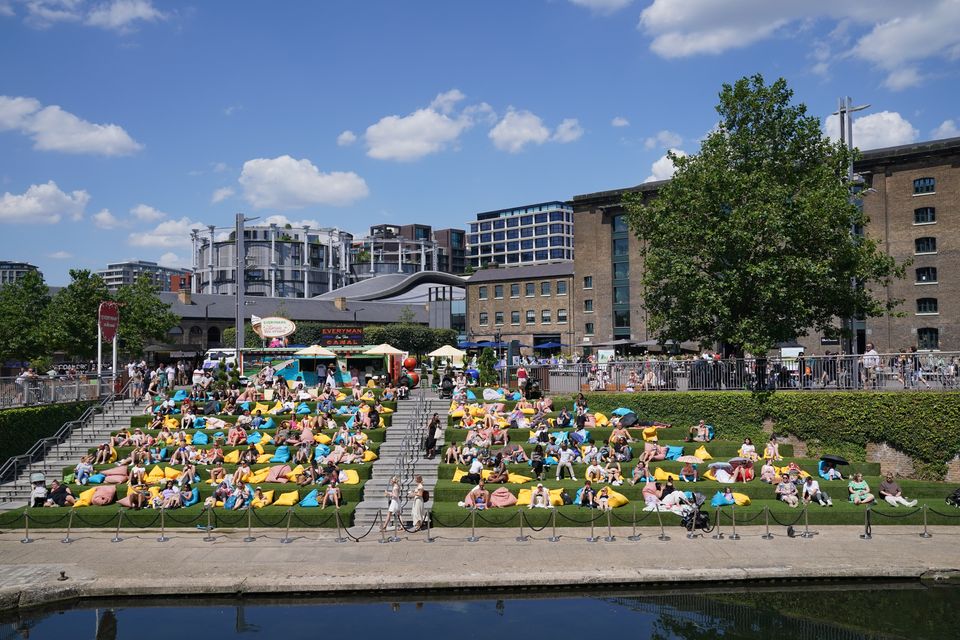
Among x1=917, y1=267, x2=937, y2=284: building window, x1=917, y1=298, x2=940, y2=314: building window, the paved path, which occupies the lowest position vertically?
the paved path

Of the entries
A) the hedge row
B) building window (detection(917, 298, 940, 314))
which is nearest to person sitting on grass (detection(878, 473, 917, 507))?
the hedge row

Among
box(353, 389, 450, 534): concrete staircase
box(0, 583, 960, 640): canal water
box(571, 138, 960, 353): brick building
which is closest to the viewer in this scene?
box(0, 583, 960, 640): canal water

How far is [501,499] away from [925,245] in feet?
127

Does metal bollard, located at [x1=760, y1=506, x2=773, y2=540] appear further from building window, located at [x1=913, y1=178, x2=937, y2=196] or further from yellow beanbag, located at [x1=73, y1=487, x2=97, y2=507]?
building window, located at [x1=913, y1=178, x2=937, y2=196]

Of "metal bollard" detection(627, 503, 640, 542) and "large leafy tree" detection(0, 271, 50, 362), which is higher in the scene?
"large leafy tree" detection(0, 271, 50, 362)

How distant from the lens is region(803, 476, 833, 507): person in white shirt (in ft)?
74.3

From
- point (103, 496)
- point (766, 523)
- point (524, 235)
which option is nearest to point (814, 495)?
point (766, 523)

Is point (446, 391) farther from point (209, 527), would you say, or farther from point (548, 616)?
point (548, 616)

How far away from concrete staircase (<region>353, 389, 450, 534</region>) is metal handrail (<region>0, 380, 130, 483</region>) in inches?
443

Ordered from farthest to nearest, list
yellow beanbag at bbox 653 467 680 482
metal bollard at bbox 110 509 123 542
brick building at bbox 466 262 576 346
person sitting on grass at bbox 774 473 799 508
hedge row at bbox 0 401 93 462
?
brick building at bbox 466 262 576 346 < hedge row at bbox 0 401 93 462 < yellow beanbag at bbox 653 467 680 482 < person sitting on grass at bbox 774 473 799 508 < metal bollard at bbox 110 509 123 542

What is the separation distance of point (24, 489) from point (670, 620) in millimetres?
20882

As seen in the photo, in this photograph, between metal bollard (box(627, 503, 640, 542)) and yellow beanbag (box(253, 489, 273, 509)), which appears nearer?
metal bollard (box(627, 503, 640, 542))

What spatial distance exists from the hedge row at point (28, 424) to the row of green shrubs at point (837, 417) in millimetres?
22174

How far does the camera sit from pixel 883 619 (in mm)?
15547
